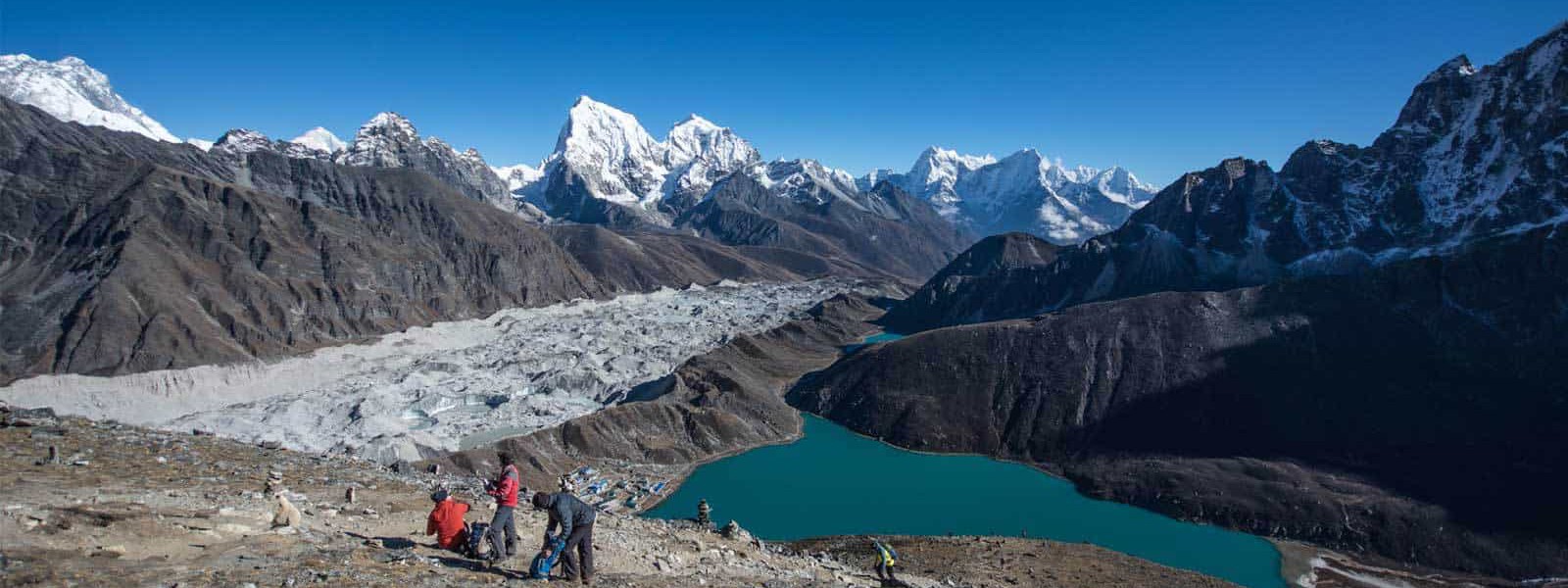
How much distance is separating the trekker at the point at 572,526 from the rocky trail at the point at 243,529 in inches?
30.9

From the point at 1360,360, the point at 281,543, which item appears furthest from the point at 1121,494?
the point at 281,543

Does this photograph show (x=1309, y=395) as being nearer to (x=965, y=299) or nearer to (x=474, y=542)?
(x=474, y=542)

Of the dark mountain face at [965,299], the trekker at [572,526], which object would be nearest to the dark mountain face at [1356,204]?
the dark mountain face at [965,299]

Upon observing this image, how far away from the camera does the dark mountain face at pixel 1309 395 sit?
2495 inches

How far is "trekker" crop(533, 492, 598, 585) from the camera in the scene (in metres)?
15.6

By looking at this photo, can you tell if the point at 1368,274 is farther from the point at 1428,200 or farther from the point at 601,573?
the point at 601,573

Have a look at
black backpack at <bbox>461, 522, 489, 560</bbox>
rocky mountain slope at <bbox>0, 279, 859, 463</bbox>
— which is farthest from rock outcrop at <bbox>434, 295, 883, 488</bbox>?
black backpack at <bbox>461, 522, 489, 560</bbox>

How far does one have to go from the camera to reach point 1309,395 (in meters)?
80.5

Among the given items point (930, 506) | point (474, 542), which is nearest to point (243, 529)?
point (474, 542)

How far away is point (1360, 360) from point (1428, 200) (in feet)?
183

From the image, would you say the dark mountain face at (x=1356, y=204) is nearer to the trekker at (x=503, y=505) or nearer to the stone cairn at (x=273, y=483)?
the trekker at (x=503, y=505)

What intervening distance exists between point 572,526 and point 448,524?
3.51 metres

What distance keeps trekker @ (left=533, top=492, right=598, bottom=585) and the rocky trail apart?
2.58 feet

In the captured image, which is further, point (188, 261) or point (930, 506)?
point (188, 261)
